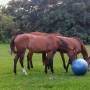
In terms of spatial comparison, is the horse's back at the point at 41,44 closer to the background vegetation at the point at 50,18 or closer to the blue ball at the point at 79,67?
the blue ball at the point at 79,67

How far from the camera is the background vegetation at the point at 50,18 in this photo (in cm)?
3381

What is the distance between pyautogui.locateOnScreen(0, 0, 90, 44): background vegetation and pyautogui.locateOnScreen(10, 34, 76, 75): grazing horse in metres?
23.9

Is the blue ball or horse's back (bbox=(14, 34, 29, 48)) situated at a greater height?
horse's back (bbox=(14, 34, 29, 48))

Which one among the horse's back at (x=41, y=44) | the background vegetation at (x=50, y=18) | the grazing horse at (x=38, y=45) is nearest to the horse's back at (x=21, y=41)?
the grazing horse at (x=38, y=45)

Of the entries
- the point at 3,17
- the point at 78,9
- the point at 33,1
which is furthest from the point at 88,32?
the point at 3,17

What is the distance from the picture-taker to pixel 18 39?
9.00 metres

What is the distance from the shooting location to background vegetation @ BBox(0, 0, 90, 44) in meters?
33.8

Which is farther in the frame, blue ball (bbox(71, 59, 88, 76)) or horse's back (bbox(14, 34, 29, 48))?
horse's back (bbox(14, 34, 29, 48))

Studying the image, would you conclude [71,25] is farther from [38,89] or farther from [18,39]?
[38,89]

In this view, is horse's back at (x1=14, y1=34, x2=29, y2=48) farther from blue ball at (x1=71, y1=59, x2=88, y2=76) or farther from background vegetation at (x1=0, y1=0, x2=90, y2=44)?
background vegetation at (x1=0, y1=0, x2=90, y2=44)

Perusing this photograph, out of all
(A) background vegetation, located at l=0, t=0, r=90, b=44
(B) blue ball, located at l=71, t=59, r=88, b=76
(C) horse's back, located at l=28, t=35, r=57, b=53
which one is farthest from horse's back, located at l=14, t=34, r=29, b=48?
(A) background vegetation, located at l=0, t=0, r=90, b=44

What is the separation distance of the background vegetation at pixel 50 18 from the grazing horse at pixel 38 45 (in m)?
23.9

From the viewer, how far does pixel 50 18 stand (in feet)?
115

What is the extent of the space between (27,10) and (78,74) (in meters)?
32.6
